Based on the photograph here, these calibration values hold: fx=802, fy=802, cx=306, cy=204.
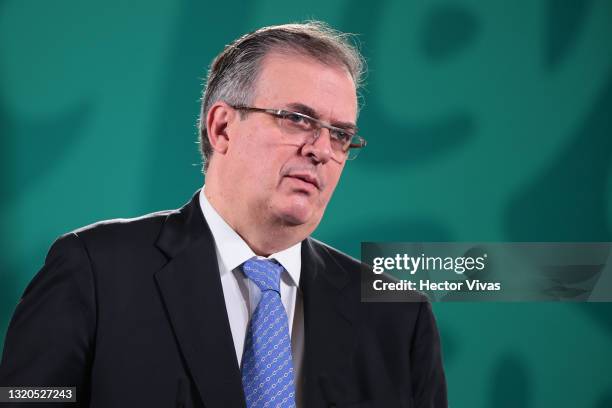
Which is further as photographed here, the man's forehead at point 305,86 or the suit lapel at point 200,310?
the man's forehead at point 305,86

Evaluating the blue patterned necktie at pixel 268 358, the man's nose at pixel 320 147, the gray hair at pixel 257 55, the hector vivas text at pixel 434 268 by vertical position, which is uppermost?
the gray hair at pixel 257 55

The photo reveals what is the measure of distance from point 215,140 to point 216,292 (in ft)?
1.11

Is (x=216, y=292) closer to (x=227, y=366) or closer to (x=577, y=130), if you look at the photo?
(x=227, y=366)

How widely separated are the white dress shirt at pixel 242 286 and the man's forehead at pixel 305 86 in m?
0.27

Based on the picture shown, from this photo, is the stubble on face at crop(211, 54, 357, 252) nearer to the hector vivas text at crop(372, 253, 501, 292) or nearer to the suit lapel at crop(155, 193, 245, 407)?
the suit lapel at crop(155, 193, 245, 407)

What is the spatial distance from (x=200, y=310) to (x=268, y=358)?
0.16 m

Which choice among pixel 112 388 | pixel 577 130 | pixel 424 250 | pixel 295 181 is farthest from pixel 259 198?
pixel 577 130

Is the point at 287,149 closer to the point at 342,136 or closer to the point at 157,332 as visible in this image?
the point at 342,136

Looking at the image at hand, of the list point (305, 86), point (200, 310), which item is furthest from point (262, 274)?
point (305, 86)

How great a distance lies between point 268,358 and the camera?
1547mm

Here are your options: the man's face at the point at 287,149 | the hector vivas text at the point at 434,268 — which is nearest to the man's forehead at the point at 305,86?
the man's face at the point at 287,149

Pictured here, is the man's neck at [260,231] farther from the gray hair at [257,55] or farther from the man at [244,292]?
the gray hair at [257,55]

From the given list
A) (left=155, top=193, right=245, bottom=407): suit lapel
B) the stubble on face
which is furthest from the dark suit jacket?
the stubble on face

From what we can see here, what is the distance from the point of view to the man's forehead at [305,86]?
1.62 metres
